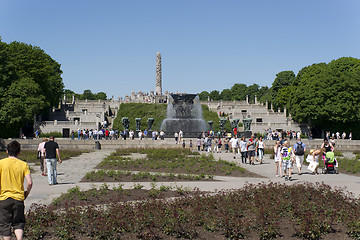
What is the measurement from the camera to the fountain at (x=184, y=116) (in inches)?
1934

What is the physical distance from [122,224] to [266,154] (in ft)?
81.7

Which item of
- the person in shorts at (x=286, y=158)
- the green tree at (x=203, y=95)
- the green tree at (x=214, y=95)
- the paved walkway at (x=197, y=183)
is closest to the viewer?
the paved walkway at (x=197, y=183)

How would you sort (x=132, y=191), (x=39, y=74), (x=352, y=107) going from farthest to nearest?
(x=39, y=74) < (x=352, y=107) < (x=132, y=191)

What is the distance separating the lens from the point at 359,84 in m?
53.5

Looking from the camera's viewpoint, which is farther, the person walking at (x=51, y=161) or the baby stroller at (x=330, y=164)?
the baby stroller at (x=330, y=164)

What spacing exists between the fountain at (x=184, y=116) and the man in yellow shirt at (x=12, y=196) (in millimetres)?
42676

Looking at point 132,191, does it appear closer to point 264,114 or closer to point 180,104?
point 180,104

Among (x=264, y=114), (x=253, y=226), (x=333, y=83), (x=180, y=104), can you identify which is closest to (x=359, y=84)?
(x=333, y=83)

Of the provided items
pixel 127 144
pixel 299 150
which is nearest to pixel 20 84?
pixel 127 144

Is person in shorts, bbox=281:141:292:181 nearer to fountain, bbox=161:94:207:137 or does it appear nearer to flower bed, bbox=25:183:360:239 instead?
flower bed, bbox=25:183:360:239

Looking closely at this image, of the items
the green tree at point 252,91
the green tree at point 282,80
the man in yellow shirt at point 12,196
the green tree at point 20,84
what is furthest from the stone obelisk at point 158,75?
the man in yellow shirt at point 12,196

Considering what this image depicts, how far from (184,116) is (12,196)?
4622 cm

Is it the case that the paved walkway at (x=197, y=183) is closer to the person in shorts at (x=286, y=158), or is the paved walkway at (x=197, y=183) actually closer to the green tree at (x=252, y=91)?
the person in shorts at (x=286, y=158)

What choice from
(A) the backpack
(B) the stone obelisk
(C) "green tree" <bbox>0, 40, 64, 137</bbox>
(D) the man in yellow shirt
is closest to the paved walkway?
(A) the backpack
